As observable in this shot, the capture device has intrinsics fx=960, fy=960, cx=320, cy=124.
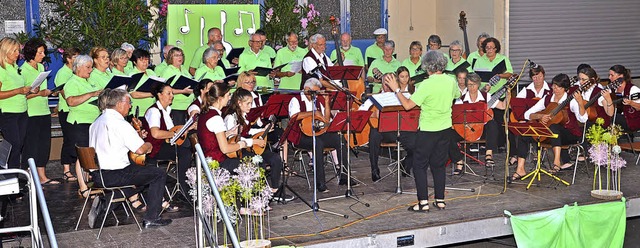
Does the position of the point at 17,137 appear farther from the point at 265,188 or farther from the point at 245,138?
the point at 265,188

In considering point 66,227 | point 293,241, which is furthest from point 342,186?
Answer: point 66,227

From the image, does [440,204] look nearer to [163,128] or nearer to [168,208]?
[168,208]

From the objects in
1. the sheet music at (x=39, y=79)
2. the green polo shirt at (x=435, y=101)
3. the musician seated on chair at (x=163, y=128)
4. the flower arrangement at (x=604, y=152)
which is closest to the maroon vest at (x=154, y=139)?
the musician seated on chair at (x=163, y=128)

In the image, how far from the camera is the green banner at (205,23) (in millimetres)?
13102

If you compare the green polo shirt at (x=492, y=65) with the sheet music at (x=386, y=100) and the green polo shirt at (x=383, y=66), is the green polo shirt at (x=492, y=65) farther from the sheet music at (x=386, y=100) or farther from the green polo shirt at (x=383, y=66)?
the sheet music at (x=386, y=100)

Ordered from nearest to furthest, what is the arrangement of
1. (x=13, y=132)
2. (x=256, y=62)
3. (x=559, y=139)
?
(x=13, y=132) → (x=559, y=139) → (x=256, y=62)

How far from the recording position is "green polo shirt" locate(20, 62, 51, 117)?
10.1 metres

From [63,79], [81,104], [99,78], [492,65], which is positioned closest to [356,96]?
[492,65]

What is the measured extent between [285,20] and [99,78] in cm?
439

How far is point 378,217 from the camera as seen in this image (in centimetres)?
891

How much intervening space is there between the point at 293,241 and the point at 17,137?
3544 millimetres

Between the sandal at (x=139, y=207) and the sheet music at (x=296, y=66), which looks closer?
the sandal at (x=139, y=207)

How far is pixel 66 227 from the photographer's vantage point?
8.61 meters

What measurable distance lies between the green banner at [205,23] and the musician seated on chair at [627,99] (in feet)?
16.4
